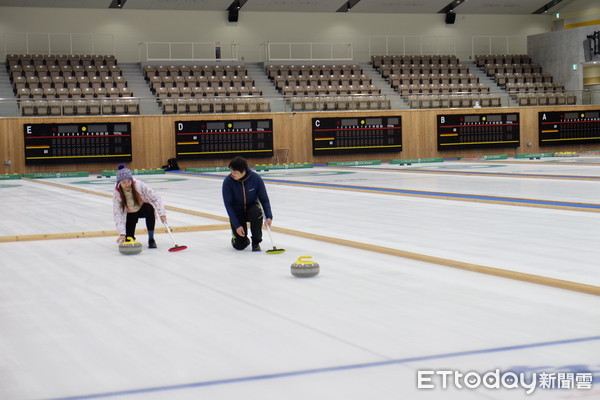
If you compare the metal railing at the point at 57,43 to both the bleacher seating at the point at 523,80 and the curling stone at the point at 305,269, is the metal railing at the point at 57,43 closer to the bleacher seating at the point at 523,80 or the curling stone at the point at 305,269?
the bleacher seating at the point at 523,80

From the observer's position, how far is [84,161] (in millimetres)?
31547

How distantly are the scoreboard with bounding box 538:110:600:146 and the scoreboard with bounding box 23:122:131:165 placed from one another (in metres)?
18.2

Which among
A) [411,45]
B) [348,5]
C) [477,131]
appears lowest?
[477,131]

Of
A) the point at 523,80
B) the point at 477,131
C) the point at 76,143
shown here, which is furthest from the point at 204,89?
the point at 523,80

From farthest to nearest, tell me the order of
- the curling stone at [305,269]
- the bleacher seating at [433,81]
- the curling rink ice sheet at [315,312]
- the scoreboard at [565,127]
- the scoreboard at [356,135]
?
the scoreboard at [565,127], the bleacher seating at [433,81], the scoreboard at [356,135], the curling stone at [305,269], the curling rink ice sheet at [315,312]

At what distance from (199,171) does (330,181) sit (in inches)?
393

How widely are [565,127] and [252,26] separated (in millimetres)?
15033

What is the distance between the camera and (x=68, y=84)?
109ft

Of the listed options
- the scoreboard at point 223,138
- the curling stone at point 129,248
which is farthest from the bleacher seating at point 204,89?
the curling stone at point 129,248

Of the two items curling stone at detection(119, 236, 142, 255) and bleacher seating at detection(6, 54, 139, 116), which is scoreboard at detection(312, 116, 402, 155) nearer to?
bleacher seating at detection(6, 54, 139, 116)

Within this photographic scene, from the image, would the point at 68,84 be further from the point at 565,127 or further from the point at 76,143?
the point at 565,127

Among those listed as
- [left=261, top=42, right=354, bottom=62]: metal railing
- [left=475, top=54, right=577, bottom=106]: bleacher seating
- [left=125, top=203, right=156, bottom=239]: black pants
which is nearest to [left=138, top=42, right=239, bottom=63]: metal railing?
[left=261, top=42, right=354, bottom=62]: metal railing

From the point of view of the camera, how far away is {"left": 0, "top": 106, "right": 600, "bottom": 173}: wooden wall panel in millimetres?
30766

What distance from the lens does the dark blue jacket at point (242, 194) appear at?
8.88 meters
